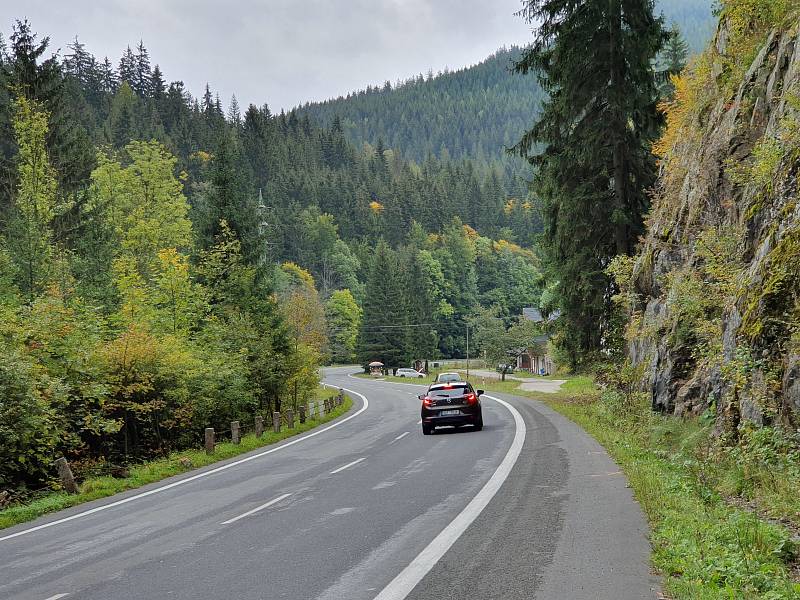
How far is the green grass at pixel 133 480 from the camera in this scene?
1148 centimetres

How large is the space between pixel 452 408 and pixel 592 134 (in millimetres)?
10765

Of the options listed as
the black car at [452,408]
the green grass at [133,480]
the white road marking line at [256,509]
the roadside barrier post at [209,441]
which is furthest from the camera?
the black car at [452,408]

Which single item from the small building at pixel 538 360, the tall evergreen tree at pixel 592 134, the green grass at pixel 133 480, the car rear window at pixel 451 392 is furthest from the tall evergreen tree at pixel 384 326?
the car rear window at pixel 451 392

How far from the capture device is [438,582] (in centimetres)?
573

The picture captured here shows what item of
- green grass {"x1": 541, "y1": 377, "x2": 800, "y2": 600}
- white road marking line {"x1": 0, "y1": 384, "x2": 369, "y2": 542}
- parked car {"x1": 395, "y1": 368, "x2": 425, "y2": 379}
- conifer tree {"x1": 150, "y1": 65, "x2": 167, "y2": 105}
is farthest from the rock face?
conifer tree {"x1": 150, "y1": 65, "x2": 167, "y2": 105}

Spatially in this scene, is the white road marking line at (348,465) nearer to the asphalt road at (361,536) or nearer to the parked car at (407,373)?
the asphalt road at (361,536)

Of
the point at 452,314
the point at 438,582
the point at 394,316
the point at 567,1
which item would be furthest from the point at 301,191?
the point at 438,582

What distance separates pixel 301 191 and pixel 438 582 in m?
127

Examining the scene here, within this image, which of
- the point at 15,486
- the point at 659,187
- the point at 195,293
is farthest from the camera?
the point at 195,293

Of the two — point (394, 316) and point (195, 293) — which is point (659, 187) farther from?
point (394, 316)

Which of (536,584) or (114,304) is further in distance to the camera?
(114,304)

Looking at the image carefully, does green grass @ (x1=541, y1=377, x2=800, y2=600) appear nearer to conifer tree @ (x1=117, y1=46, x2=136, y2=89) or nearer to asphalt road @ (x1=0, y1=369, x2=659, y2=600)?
asphalt road @ (x1=0, y1=369, x2=659, y2=600)

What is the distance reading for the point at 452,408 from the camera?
783 inches

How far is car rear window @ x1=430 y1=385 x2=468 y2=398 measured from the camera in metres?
20.0
